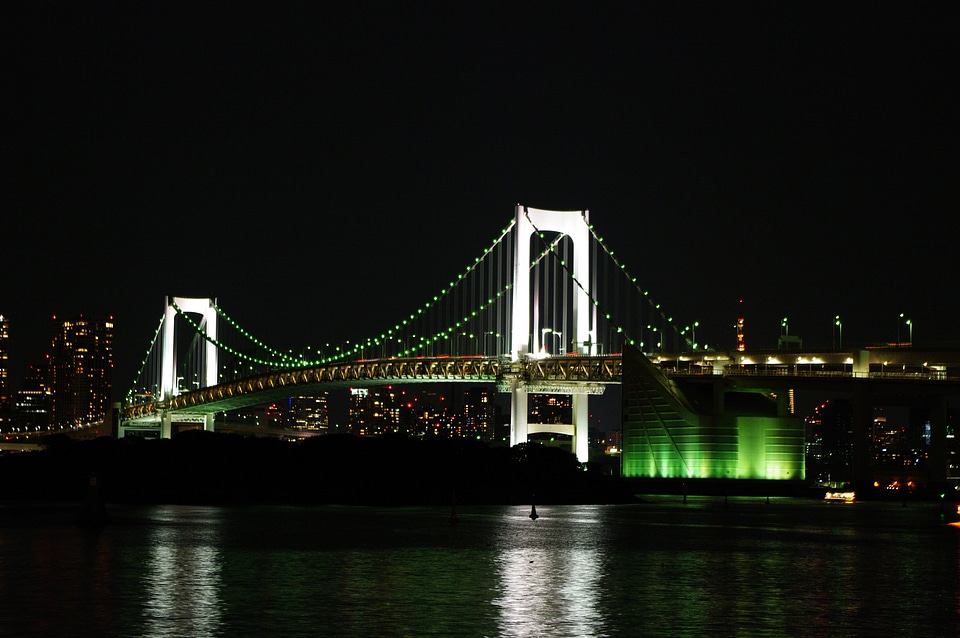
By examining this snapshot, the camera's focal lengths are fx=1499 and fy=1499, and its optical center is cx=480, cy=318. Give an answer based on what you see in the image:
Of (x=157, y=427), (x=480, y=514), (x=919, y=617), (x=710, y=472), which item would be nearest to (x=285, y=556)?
(x=919, y=617)

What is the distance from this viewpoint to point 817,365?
78.2 m

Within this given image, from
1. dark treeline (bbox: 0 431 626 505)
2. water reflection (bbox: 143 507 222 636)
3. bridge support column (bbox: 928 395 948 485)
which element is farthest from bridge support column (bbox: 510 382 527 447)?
water reflection (bbox: 143 507 222 636)

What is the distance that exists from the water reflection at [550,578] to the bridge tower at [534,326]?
35820 millimetres

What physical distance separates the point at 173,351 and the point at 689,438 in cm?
5526

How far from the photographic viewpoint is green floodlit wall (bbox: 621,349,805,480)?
213 feet

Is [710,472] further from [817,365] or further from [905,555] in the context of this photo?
[905,555]

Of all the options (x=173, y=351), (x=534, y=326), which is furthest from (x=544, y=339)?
(x=173, y=351)

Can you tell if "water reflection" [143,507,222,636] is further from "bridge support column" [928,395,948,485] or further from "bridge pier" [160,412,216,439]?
"bridge pier" [160,412,216,439]

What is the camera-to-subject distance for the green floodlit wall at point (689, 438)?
6494 cm

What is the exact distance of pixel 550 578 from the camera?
21.0m

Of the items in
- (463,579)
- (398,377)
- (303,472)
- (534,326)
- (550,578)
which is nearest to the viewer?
(463,579)

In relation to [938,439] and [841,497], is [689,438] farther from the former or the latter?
[938,439]

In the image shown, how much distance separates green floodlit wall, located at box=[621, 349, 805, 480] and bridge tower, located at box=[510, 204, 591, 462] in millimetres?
5920

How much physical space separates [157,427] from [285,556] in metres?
103
